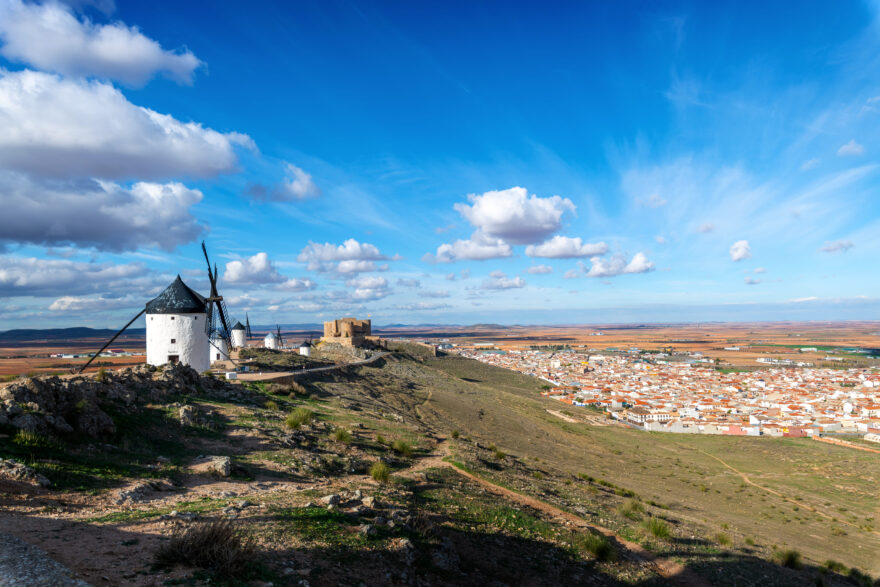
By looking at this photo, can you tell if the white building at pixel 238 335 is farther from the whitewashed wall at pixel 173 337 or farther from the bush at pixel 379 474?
the bush at pixel 379 474

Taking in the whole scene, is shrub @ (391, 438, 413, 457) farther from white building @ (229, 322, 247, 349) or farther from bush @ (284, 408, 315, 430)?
white building @ (229, 322, 247, 349)

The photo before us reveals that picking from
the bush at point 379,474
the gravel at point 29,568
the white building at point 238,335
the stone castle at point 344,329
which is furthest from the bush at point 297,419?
the stone castle at point 344,329

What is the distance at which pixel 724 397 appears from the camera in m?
79.3

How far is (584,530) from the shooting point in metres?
10.9

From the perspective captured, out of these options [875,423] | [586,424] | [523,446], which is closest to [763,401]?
[875,423]

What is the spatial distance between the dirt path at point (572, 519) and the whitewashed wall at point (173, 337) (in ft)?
48.7

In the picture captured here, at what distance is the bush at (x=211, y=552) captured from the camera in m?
5.20

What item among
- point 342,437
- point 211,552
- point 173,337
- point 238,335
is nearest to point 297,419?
point 342,437

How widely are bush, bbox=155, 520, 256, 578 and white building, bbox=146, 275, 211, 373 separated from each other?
19402 millimetres

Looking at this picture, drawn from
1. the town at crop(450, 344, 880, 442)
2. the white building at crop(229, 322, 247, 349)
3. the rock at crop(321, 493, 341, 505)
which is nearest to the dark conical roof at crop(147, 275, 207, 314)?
the rock at crop(321, 493, 341, 505)

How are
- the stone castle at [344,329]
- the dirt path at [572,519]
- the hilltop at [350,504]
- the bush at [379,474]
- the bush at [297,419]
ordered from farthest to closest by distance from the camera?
1. the stone castle at [344,329]
2. the bush at [297,419]
3. the bush at [379,474]
4. the dirt path at [572,519]
5. the hilltop at [350,504]

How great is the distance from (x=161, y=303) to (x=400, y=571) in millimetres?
21060

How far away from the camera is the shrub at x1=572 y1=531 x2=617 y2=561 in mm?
9422

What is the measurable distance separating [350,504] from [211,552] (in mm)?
3795
